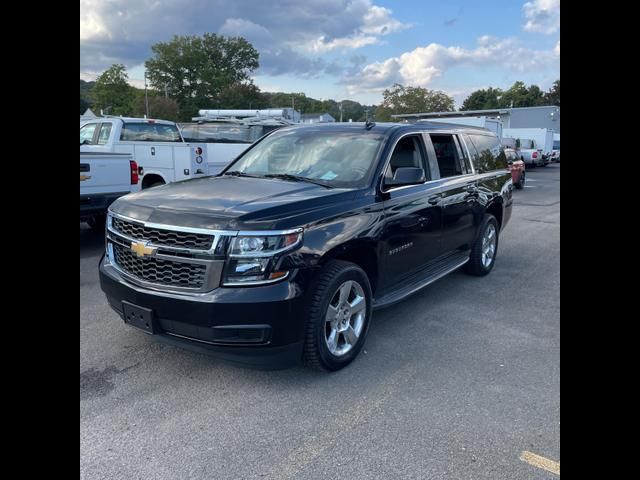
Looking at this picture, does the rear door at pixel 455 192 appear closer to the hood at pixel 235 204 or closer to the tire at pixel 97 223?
the hood at pixel 235 204

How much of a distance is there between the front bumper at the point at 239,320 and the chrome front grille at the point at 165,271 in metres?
0.09

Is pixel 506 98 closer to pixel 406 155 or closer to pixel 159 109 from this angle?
pixel 159 109

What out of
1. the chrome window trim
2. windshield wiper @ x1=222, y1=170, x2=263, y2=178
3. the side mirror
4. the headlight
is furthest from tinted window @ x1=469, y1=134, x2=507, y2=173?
the headlight

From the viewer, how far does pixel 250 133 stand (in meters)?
16.1

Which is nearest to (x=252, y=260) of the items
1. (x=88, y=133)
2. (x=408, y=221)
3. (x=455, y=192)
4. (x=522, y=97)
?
(x=408, y=221)

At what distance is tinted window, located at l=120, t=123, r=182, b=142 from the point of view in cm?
1060

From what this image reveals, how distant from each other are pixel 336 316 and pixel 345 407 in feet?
2.29

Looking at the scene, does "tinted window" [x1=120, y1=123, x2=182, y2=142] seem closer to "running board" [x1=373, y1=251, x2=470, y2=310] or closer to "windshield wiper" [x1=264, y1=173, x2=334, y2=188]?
"windshield wiper" [x1=264, y1=173, x2=334, y2=188]

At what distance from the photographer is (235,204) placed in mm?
3580
